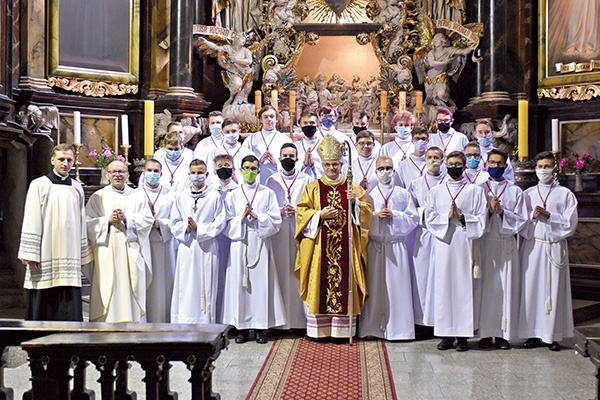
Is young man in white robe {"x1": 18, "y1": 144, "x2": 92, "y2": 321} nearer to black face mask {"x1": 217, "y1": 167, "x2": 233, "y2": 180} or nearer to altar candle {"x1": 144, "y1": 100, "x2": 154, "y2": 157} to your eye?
black face mask {"x1": 217, "y1": 167, "x2": 233, "y2": 180}

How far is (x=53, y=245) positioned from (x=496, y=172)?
13.8 ft

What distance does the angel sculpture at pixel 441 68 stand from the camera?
11820 millimetres

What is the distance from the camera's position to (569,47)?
37.0 ft

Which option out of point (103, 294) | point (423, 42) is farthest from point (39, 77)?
point (423, 42)

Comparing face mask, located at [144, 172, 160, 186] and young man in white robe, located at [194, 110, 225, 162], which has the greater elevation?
young man in white robe, located at [194, 110, 225, 162]

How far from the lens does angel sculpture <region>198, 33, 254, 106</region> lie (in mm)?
11805

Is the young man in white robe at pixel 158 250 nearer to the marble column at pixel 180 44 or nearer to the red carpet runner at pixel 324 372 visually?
the red carpet runner at pixel 324 372

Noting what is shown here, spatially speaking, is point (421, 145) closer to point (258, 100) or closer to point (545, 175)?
point (545, 175)

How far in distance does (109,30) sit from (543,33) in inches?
233

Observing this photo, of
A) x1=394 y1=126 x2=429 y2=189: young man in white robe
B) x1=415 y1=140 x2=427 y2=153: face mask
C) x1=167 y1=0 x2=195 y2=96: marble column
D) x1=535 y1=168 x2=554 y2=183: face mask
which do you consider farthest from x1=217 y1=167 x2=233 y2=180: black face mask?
x1=167 y1=0 x2=195 y2=96: marble column

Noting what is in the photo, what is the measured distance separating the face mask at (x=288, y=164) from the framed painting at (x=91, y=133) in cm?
336

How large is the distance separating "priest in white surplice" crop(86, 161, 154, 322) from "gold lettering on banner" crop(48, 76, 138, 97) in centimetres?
306

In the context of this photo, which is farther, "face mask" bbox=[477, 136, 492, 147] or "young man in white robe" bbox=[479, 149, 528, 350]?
"face mask" bbox=[477, 136, 492, 147]

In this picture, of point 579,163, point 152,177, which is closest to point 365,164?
point 152,177
